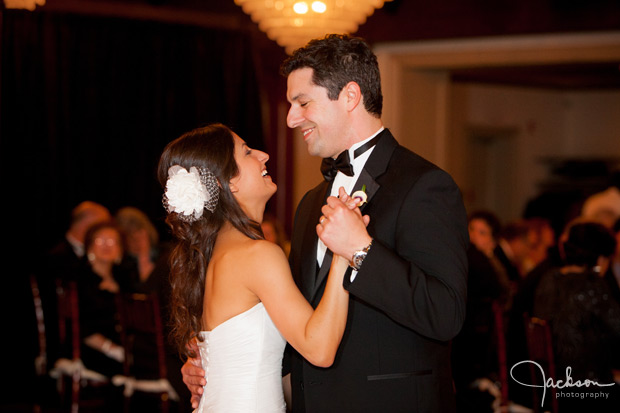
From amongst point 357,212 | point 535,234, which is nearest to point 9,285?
point 535,234

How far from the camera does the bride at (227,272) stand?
221 cm

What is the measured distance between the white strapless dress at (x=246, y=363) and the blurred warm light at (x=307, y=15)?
9.50ft

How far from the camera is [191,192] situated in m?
2.24

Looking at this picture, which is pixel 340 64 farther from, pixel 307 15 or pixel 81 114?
pixel 81 114

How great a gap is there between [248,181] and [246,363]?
0.61 metres

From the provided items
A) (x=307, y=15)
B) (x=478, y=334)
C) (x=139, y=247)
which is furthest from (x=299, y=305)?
(x=139, y=247)

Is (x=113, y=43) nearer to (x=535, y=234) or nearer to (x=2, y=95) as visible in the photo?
(x=2, y=95)

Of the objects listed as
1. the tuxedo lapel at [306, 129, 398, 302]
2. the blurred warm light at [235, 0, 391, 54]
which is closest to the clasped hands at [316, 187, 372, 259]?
the tuxedo lapel at [306, 129, 398, 302]

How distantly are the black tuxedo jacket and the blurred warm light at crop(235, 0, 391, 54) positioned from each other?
2.68 meters

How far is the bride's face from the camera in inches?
93.5

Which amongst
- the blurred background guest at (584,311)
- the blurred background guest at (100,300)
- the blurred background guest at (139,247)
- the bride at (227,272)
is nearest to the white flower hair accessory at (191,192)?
the bride at (227,272)

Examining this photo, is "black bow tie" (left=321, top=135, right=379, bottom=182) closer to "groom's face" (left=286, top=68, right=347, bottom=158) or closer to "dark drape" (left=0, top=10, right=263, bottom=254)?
"groom's face" (left=286, top=68, right=347, bottom=158)

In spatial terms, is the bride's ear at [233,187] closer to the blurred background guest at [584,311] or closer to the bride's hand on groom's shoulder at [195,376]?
the bride's hand on groom's shoulder at [195,376]

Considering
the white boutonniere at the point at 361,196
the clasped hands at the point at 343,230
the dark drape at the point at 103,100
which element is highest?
the dark drape at the point at 103,100
